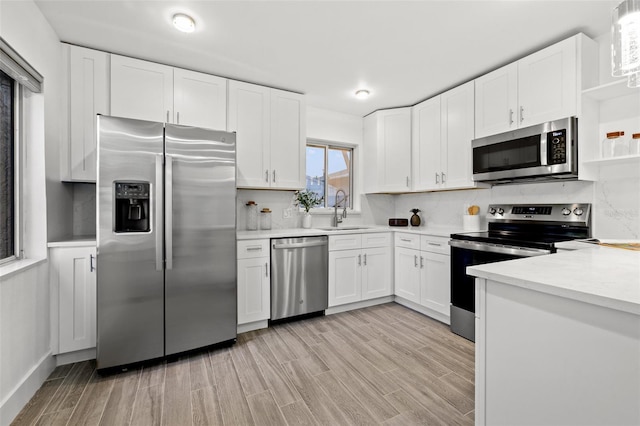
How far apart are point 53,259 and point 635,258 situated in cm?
339

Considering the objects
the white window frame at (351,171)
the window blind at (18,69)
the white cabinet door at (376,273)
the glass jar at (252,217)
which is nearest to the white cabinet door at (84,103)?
the window blind at (18,69)

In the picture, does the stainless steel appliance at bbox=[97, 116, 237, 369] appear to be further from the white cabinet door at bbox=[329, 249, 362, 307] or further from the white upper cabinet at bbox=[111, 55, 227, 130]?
the white cabinet door at bbox=[329, 249, 362, 307]

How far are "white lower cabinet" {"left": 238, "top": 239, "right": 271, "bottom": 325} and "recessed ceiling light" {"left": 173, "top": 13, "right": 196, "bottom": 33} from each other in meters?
1.75

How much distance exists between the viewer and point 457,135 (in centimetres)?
304

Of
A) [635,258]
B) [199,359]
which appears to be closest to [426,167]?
[635,258]

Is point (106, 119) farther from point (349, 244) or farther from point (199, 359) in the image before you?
point (349, 244)

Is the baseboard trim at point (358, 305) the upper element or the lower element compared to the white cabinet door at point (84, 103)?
lower

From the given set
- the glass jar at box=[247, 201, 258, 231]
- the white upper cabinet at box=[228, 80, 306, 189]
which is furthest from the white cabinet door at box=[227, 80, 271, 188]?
the glass jar at box=[247, 201, 258, 231]

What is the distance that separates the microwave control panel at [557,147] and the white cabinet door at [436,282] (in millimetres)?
1184

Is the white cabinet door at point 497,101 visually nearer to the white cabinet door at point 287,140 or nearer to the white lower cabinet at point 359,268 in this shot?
the white lower cabinet at point 359,268

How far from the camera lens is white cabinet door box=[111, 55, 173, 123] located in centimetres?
245

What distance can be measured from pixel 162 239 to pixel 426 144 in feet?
9.65

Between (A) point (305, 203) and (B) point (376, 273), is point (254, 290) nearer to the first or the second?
(A) point (305, 203)

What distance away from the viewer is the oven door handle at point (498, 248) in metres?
2.11
